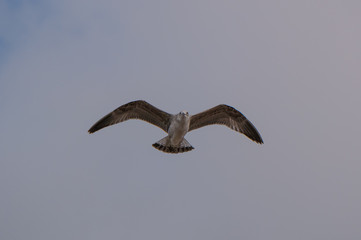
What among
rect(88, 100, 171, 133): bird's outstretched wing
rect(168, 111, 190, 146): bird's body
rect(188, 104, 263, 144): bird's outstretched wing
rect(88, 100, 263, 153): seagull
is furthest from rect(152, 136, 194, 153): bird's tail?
rect(188, 104, 263, 144): bird's outstretched wing

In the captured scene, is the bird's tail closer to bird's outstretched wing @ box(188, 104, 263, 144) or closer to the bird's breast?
the bird's breast

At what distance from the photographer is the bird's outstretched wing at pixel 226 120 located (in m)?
18.7

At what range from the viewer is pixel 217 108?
61.1ft

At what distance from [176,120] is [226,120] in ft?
7.37

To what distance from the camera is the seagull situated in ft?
59.2

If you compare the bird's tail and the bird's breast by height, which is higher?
the bird's breast

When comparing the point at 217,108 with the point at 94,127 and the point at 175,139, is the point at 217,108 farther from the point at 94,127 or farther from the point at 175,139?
the point at 94,127

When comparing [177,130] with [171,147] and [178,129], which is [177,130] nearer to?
[178,129]

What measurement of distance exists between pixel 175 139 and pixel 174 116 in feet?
2.61

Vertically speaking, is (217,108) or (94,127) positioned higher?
(217,108)

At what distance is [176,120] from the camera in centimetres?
1789

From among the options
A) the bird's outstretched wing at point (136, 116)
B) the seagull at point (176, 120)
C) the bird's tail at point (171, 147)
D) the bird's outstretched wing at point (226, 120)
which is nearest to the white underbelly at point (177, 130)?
the seagull at point (176, 120)

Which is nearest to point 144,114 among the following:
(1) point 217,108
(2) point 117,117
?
(2) point 117,117

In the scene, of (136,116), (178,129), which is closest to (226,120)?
(178,129)
